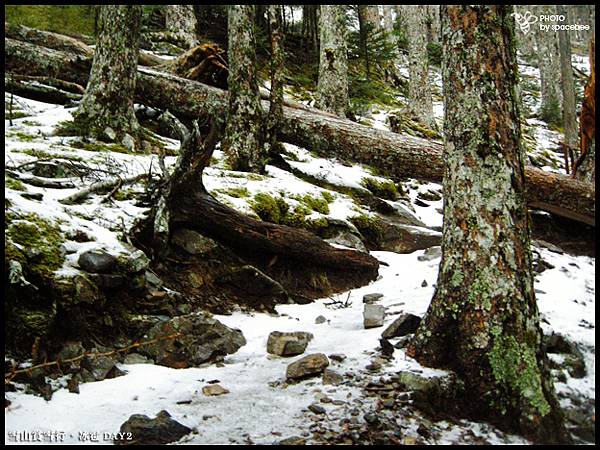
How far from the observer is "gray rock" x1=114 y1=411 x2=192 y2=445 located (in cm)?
228

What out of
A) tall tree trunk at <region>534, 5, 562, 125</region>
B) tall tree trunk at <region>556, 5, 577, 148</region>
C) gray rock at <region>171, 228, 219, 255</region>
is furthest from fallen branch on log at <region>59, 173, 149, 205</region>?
tall tree trunk at <region>534, 5, 562, 125</region>

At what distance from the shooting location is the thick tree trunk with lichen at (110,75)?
21.3ft

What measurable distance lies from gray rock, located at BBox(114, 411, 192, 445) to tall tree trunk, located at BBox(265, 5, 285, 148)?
17.4 feet

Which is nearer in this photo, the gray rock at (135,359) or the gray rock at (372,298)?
the gray rock at (135,359)

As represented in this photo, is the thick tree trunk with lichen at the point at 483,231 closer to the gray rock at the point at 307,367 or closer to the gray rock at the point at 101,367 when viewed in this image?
the gray rock at the point at 307,367

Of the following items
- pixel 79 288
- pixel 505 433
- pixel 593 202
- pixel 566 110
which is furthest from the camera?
pixel 566 110

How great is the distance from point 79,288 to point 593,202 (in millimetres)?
7161

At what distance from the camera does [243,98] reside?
6758 millimetres

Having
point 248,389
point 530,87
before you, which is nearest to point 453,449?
point 248,389

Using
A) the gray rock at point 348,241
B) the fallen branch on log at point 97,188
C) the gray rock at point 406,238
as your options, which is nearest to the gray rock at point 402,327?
the gray rock at point 348,241

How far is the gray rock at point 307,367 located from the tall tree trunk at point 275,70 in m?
4.65

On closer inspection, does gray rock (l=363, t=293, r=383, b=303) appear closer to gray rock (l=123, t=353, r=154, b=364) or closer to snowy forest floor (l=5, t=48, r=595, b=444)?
snowy forest floor (l=5, t=48, r=595, b=444)

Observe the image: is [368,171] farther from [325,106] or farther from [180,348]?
[180,348]

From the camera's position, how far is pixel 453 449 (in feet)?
7.24
